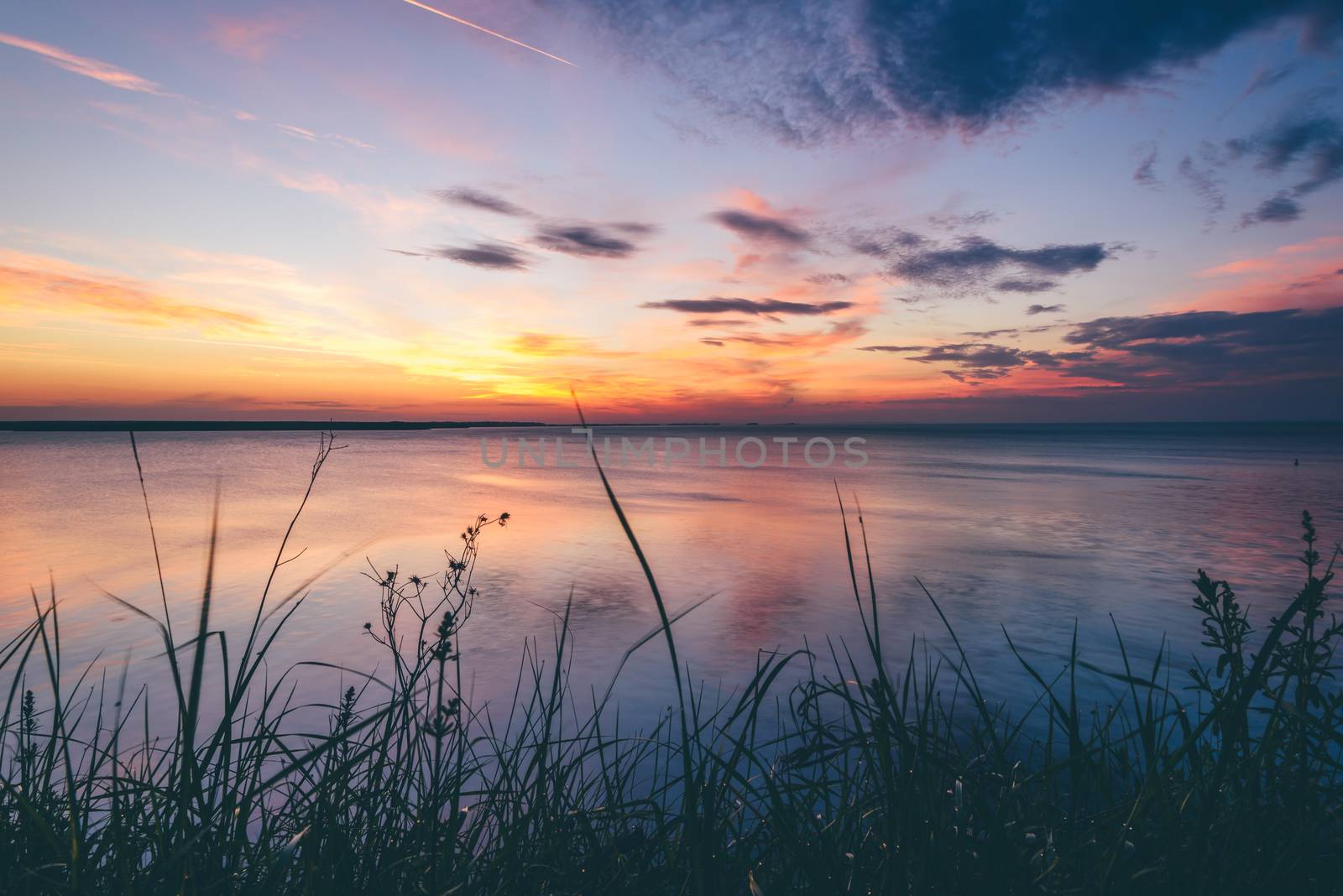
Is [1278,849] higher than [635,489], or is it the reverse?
[1278,849]

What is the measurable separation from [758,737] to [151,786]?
15.4ft

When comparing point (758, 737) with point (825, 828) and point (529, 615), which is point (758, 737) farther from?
point (529, 615)

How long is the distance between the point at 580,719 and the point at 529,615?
4.09 m

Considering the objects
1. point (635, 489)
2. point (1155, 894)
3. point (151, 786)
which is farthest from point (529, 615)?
point (635, 489)

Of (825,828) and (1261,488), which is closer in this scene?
(825,828)

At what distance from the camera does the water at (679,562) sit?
27.1 feet

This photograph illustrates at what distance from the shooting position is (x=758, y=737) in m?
5.82

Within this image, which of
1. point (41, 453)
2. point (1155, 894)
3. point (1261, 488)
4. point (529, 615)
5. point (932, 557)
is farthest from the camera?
point (41, 453)

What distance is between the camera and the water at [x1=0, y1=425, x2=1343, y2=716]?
8.26m

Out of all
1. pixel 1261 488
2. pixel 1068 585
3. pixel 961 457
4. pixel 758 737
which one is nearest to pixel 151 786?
pixel 758 737

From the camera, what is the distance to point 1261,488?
27.3 m

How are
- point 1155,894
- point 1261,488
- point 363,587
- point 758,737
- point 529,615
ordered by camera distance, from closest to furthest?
point 1155,894, point 758,737, point 529,615, point 363,587, point 1261,488

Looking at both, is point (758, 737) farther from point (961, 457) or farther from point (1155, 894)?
point (961, 457)

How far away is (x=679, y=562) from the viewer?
13.9m
